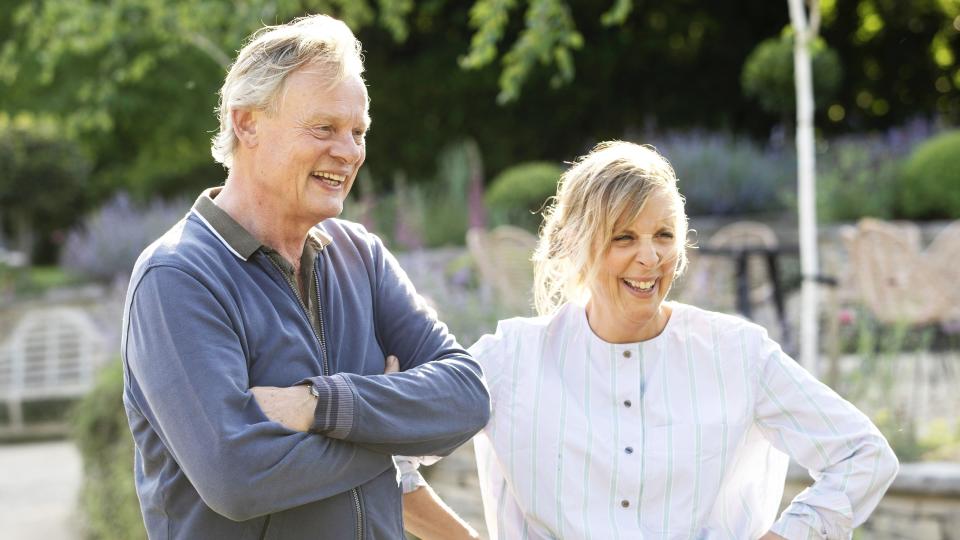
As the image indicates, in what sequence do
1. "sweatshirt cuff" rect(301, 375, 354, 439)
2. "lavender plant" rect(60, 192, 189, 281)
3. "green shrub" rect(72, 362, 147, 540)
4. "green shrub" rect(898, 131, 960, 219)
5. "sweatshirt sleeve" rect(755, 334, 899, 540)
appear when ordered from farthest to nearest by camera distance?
"lavender plant" rect(60, 192, 189, 281)
"green shrub" rect(898, 131, 960, 219)
"green shrub" rect(72, 362, 147, 540)
"sweatshirt sleeve" rect(755, 334, 899, 540)
"sweatshirt cuff" rect(301, 375, 354, 439)

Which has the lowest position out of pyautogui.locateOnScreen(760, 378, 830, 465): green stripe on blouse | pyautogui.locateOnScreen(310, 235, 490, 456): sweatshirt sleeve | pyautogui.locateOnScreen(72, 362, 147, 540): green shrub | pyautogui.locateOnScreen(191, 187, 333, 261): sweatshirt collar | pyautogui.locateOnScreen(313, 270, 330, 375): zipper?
pyautogui.locateOnScreen(72, 362, 147, 540): green shrub

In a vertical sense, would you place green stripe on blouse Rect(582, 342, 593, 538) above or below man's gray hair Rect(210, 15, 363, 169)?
below

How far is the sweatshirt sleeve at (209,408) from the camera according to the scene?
6.14ft

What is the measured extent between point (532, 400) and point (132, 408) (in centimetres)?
75

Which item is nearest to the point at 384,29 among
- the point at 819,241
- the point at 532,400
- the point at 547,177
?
the point at 547,177

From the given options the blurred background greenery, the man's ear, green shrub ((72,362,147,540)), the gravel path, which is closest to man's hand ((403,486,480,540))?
the man's ear

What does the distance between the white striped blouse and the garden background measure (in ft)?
12.1

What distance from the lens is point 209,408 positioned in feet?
6.13

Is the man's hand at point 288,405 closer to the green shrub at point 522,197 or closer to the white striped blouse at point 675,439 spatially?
the white striped blouse at point 675,439

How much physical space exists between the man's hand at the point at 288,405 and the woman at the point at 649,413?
53 centimetres

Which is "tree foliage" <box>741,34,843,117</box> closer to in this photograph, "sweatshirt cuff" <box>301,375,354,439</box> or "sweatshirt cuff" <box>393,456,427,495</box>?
"sweatshirt cuff" <box>393,456,427,495</box>

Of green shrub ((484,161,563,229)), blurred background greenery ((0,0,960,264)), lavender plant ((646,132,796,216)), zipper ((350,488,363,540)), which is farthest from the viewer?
blurred background greenery ((0,0,960,264))

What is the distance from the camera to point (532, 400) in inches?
93.8

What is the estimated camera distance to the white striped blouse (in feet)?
7.39
